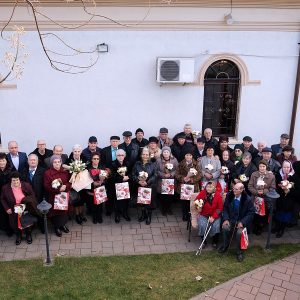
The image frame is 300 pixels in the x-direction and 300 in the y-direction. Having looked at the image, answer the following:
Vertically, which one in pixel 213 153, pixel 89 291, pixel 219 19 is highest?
pixel 219 19

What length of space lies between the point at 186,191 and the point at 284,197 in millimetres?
2083

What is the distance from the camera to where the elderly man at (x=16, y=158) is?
8.55 metres

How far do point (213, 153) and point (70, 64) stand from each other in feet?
13.9

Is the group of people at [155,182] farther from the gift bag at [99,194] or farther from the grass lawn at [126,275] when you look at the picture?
the grass lawn at [126,275]

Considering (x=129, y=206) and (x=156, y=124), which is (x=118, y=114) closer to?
(x=156, y=124)

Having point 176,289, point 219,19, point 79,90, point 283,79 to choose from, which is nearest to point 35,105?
point 79,90

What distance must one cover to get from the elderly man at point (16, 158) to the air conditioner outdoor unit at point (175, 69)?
3808 millimetres

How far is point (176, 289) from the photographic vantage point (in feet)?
21.4

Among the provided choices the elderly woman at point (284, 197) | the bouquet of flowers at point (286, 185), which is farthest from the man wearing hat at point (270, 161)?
the bouquet of flowers at point (286, 185)

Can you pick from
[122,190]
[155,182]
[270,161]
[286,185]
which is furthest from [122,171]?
[286,185]

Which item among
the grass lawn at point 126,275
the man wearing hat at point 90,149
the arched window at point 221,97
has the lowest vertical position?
the grass lawn at point 126,275

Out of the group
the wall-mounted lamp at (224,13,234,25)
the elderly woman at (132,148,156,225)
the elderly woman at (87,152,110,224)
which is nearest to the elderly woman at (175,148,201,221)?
the elderly woman at (132,148,156,225)

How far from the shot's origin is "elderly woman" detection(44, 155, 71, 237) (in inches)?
316

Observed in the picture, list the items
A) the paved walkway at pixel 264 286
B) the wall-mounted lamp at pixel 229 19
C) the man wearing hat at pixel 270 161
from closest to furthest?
the paved walkway at pixel 264 286
the man wearing hat at pixel 270 161
the wall-mounted lamp at pixel 229 19
